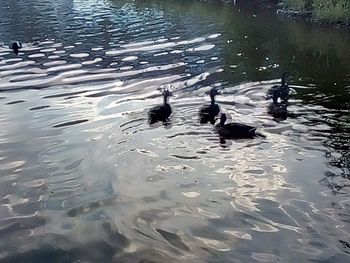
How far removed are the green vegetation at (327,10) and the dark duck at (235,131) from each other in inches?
805

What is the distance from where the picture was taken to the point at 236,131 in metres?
12.5

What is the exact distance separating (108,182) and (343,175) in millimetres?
4627

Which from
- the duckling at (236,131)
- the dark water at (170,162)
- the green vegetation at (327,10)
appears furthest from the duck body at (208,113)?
the green vegetation at (327,10)

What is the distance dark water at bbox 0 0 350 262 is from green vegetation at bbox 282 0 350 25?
790 cm

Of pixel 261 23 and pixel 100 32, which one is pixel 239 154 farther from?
pixel 261 23

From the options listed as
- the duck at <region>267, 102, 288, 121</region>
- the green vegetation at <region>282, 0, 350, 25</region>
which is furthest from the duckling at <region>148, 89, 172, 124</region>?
the green vegetation at <region>282, 0, 350, 25</region>

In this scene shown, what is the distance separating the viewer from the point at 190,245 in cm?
845

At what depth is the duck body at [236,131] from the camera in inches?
494

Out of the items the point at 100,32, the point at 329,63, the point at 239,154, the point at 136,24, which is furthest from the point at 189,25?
the point at 239,154

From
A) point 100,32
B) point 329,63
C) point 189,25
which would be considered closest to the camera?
point 329,63

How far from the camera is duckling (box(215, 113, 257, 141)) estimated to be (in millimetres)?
12539

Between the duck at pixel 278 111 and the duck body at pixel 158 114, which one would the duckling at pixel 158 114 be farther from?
the duck at pixel 278 111

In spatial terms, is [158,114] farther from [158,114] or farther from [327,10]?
[327,10]

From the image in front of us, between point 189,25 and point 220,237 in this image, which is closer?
point 220,237
